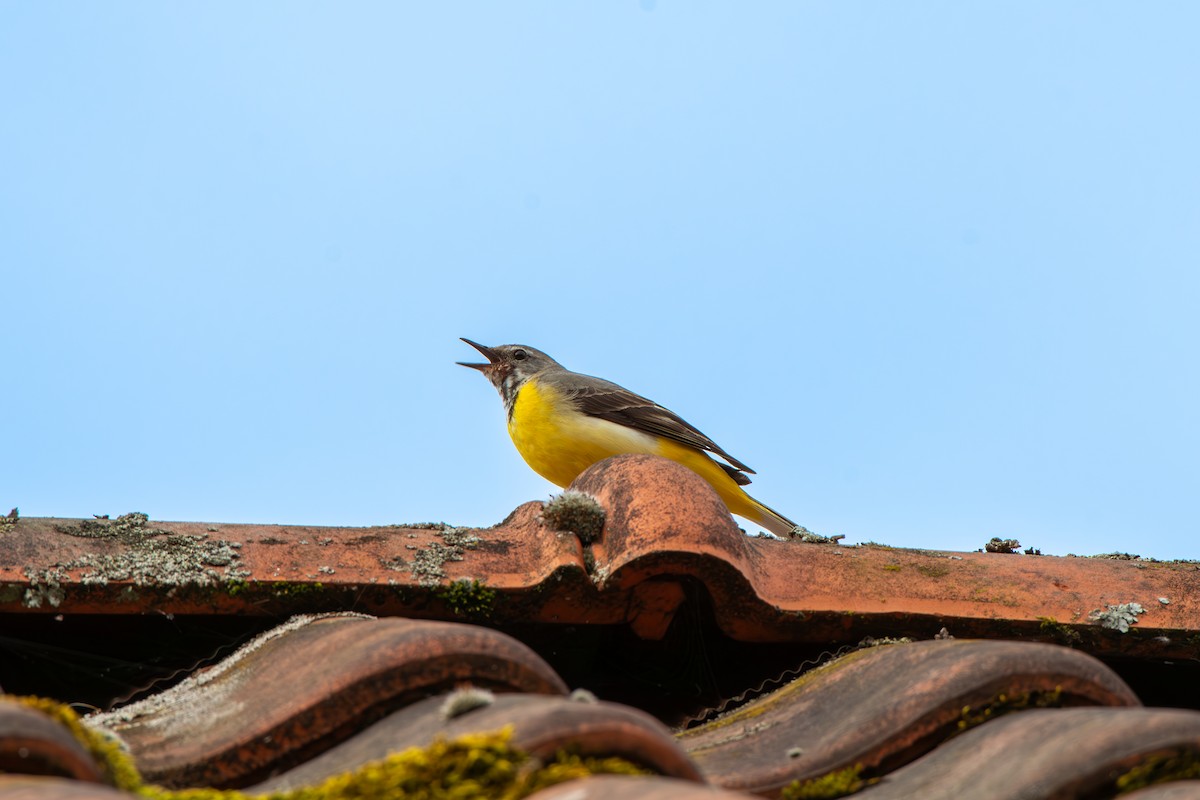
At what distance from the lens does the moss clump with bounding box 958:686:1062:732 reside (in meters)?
2.41

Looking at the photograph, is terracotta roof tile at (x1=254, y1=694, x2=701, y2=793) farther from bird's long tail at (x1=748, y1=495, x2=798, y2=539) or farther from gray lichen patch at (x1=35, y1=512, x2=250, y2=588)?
bird's long tail at (x1=748, y1=495, x2=798, y2=539)

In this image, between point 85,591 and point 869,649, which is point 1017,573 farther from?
point 85,591

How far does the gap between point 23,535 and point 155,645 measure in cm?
45

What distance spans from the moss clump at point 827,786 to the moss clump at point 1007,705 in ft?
0.72

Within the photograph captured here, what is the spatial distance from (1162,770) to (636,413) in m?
5.27

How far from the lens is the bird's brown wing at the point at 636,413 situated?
7039 millimetres

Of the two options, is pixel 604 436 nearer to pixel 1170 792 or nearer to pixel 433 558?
pixel 433 558

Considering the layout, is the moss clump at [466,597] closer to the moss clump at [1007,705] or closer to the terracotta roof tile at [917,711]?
the terracotta roof tile at [917,711]

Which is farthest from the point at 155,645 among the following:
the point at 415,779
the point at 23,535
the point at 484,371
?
the point at 484,371

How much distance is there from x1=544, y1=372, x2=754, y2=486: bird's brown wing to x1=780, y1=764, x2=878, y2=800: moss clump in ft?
15.4

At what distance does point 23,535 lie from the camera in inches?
129

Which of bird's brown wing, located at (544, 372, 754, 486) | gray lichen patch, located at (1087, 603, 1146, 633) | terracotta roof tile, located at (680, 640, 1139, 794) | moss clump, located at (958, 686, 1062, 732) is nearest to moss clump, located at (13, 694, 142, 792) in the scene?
terracotta roof tile, located at (680, 640, 1139, 794)

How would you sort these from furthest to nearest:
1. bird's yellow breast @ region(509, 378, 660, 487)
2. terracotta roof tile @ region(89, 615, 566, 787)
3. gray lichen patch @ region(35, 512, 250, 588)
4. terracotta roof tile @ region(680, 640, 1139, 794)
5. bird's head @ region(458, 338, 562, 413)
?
1. bird's head @ region(458, 338, 562, 413)
2. bird's yellow breast @ region(509, 378, 660, 487)
3. gray lichen patch @ region(35, 512, 250, 588)
4. terracotta roof tile @ region(680, 640, 1139, 794)
5. terracotta roof tile @ region(89, 615, 566, 787)

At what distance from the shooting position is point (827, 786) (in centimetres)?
232
